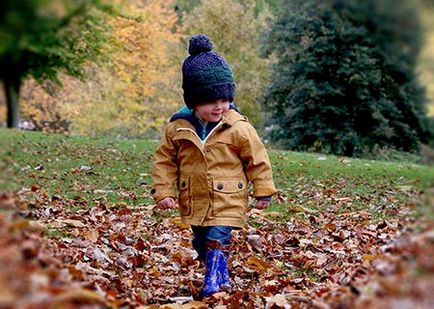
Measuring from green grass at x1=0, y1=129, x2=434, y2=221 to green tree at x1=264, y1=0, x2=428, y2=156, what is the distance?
2.21ft

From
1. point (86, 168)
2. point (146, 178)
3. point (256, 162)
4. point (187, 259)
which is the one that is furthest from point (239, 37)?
point (256, 162)

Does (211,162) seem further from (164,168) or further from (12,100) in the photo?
(12,100)

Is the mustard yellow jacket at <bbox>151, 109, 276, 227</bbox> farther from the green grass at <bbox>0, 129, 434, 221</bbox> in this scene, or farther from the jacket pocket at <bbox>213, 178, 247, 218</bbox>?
the green grass at <bbox>0, 129, 434, 221</bbox>

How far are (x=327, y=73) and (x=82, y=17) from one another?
11777 millimetres

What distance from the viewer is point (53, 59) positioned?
198 cm

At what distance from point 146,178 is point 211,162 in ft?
19.7

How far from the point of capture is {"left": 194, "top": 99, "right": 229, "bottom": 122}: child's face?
14.1 feet

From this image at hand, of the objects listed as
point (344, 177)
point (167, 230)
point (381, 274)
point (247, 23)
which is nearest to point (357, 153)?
point (344, 177)

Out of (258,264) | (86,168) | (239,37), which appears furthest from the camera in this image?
(239,37)

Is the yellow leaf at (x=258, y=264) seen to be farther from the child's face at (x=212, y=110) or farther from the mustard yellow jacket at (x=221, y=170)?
the child's face at (x=212, y=110)

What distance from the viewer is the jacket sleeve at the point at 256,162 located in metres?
4.28

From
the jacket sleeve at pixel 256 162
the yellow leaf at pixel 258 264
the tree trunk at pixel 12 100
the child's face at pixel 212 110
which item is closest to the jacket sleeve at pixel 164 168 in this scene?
the child's face at pixel 212 110

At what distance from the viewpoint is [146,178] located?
10164mm

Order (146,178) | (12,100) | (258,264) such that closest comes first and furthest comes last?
(12,100)
(258,264)
(146,178)
